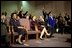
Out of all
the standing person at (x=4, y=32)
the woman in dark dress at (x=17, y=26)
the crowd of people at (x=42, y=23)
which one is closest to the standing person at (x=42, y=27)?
the crowd of people at (x=42, y=23)

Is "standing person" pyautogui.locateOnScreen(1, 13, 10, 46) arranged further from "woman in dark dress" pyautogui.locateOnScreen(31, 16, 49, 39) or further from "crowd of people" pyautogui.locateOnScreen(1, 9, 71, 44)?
"woman in dark dress" pyautogui.locateOnScreen(31, 16, 49, 39)

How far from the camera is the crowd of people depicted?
11.4 feet

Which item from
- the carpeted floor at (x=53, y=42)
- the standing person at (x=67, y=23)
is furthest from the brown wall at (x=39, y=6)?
the carpeted floor at (x=53, y=42)

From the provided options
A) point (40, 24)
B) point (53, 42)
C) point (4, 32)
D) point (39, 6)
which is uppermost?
point (39, 6)

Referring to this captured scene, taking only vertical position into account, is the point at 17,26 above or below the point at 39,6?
below

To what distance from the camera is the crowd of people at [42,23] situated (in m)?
3.47

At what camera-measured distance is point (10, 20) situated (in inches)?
136

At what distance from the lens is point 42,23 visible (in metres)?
3.54

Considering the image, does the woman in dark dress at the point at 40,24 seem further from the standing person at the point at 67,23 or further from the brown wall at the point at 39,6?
the standing person at the point at 67,23

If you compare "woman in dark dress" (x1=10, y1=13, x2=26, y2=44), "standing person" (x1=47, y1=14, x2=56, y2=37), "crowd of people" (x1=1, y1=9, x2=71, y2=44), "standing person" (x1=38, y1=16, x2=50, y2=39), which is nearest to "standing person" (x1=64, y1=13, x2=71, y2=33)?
"crowd of people" (x1=1, y1=9, x2=71, y2=44)

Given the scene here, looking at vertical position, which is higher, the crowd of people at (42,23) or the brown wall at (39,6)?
the brown wall at (39,6)

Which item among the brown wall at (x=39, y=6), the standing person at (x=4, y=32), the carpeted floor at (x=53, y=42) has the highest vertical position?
the brown wall at (x=39, y=6)

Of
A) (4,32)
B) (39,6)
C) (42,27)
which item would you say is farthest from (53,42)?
(4,32)

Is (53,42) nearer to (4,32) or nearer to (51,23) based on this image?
(51,23)
